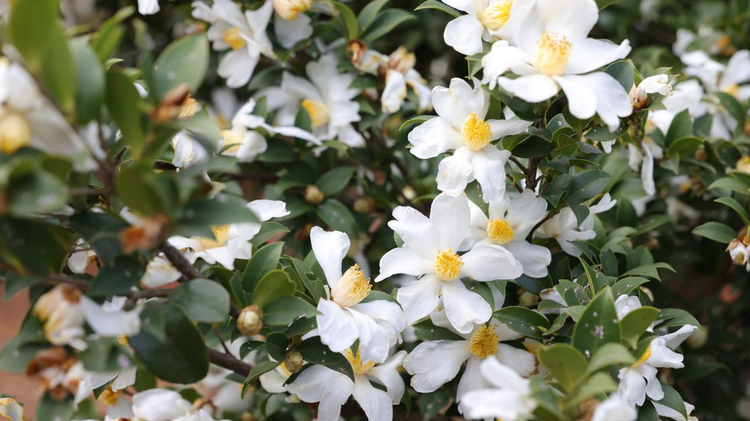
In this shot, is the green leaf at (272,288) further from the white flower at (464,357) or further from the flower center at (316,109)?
the flower center at (316,109)

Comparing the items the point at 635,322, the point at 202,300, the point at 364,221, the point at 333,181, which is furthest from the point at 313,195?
the point at 635,322

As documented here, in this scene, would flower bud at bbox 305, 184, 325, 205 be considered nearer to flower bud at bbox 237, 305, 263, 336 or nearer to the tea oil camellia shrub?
the tea oil camellia shrub

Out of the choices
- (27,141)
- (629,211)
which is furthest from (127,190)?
(629,211)

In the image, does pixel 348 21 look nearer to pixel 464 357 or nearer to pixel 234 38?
pixel 234 38

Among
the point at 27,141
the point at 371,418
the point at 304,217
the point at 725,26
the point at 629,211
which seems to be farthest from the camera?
the point at 725,26

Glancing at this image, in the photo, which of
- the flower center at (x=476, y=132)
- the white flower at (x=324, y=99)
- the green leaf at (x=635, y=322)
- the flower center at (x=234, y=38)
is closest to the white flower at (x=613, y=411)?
the green leaf at (x=635, y=322)

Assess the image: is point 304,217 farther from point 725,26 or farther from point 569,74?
point 725,26
